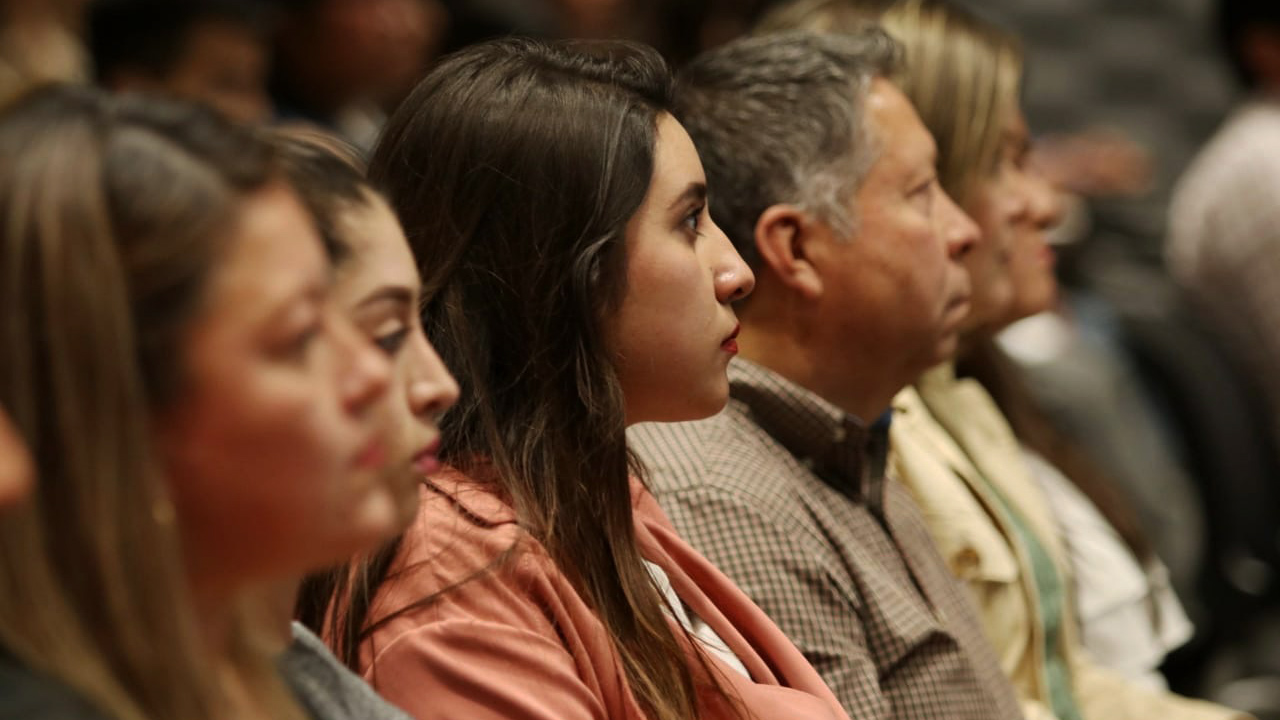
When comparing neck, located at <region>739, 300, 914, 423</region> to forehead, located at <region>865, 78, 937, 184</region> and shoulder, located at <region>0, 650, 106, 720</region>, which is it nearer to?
forehead, located at <region>865, 78, 937, 184</region>

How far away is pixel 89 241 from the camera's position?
0.75 metres

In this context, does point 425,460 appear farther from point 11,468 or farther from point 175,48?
point 175,48

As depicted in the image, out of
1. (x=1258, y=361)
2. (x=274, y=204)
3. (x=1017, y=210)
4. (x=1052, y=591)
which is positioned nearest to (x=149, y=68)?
(x=1017, y=210)

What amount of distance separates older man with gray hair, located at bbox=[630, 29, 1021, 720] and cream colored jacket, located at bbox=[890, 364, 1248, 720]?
133 millimetres

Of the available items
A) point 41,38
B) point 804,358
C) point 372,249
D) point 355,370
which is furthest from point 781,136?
point 41,38

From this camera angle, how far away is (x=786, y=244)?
63.7 inches

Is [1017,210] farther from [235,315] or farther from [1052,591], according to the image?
[235,315]

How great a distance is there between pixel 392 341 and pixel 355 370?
3.6 inches

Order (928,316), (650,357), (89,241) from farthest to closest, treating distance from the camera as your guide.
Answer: (928,316), (650,357), (89,241)

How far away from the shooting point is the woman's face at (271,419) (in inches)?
30.5

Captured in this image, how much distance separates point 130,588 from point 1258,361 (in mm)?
2421

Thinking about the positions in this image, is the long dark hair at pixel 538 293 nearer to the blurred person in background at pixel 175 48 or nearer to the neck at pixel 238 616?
the neck at pixel 238 616

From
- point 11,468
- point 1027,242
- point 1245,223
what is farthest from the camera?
point 1245,223

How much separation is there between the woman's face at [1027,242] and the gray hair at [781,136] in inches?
15.1
